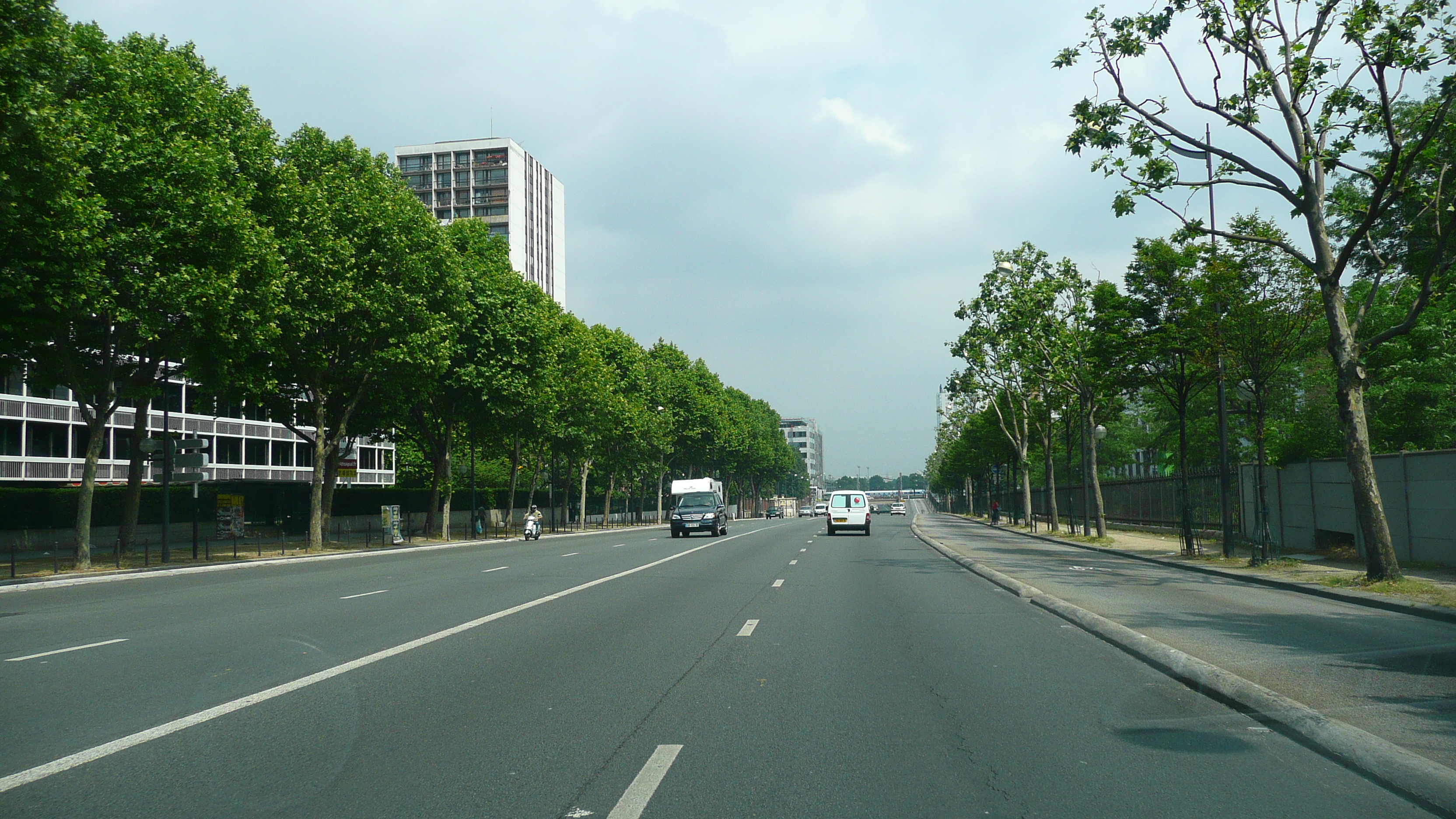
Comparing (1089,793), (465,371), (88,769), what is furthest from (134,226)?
(1089,793)

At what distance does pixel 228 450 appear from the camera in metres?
70.6

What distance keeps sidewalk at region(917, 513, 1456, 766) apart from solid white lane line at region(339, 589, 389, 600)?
11.2 m

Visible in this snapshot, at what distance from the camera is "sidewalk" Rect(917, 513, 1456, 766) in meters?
7.41

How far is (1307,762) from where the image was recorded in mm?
6164

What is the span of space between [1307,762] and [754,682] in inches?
163

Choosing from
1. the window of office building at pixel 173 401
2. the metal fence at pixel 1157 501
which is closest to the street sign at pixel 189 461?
the metal fence at pixel 1157 501

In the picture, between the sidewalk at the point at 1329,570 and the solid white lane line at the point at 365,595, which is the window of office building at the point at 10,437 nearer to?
the solid white lane line at the point at 365,595

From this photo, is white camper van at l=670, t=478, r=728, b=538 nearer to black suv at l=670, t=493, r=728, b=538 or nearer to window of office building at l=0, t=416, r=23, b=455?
black suv at l=670, t=493, r=728, b=538

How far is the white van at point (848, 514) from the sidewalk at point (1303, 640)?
76.2 feet

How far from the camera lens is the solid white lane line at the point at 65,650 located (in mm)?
10422

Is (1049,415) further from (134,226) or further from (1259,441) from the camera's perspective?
(134,226)

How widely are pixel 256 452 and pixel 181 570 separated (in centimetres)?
5117

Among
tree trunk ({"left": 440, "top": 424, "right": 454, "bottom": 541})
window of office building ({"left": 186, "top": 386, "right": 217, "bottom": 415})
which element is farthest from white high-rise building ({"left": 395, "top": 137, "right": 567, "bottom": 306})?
window of office building ({"left": 186, "top": 386, "right": 217, "bottom": 415})

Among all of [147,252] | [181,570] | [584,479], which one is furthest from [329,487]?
[584,479]
